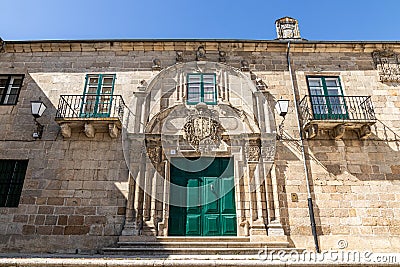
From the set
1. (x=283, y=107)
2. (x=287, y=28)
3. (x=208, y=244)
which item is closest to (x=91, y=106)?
(x=208, y=244)

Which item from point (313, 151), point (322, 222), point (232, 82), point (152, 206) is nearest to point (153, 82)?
point (232, 82)

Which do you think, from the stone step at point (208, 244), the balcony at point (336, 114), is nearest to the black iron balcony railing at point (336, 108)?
the balcony at point (336, 114)

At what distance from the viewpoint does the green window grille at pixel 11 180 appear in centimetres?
845

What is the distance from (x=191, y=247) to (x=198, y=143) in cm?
302

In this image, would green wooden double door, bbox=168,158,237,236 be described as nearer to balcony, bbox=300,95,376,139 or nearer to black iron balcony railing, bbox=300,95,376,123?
balcony, bbox=300,95,376,139

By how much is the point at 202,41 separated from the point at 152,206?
20.0 feet

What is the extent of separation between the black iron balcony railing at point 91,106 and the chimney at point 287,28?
25.1 ft

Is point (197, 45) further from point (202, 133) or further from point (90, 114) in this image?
point (90, 114)

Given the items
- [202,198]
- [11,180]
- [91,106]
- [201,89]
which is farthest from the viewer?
[201,89]

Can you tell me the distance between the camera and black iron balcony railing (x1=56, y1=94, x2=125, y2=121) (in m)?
9.38

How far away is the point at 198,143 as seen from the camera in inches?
357

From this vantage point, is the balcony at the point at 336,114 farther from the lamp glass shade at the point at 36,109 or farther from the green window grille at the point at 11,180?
the green window grille at the point at 11,180

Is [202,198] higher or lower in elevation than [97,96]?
lower

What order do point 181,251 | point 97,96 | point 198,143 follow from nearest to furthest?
1. point 181,251
2. point 198,143
3. point 97,96
